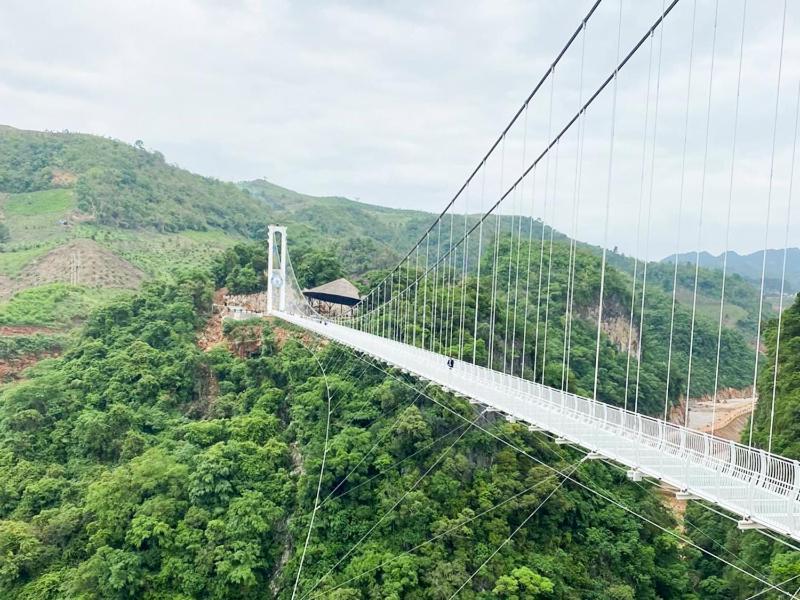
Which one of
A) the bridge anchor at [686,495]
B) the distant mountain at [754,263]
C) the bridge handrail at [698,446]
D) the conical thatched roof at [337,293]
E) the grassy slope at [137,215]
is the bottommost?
the distant mountain at [754,263]

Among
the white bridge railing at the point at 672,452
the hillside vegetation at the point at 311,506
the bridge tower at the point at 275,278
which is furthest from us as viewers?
the bridge tower at the point at 275,278

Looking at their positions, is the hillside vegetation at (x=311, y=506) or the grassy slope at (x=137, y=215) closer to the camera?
the hillside vegetation at (x=311, y=506)

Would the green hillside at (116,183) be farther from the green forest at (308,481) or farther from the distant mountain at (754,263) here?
the distant mountain at (754,263)

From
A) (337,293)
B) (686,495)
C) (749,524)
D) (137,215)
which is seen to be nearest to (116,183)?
(137,215)

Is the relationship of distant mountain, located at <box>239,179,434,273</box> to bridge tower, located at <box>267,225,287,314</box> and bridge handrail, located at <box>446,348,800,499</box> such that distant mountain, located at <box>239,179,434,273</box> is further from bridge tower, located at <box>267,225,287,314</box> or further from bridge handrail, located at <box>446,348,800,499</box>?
bridge handrail, located at <box>446,348,800,499</box>

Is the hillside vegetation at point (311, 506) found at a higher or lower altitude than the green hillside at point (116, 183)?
lower

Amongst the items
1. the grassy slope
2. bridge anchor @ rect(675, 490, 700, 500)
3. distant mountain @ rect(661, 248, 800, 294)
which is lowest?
distant mountain @ rect(661, 248, 800, 294)

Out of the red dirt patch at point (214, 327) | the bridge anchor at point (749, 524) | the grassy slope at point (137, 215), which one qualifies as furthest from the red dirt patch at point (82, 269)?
the bridge anchor at point (749, 524)

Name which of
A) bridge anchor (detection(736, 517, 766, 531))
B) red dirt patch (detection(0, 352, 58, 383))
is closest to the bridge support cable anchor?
bridge anchor (detection(736, 517, 766, 531))
